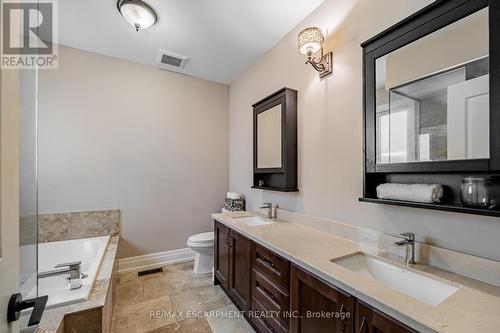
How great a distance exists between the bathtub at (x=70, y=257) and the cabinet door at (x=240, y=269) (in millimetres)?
1118

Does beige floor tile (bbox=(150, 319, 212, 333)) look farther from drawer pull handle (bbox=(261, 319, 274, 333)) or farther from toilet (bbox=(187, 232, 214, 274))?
toilet (bbox=(187, 232, 214, 274))

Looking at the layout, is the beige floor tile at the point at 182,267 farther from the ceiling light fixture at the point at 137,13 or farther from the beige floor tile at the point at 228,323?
the ceiling light fixture at the point at 137,13

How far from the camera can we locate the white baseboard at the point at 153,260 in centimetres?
282

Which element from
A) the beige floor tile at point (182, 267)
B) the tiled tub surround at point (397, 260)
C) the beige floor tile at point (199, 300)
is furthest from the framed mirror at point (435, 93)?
the beige floor tile at point (182, 267)

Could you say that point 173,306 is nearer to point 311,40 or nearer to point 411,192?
point 411,192

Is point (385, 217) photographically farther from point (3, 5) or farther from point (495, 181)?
point (3, 5)

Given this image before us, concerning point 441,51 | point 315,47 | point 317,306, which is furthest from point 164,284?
point 441,51

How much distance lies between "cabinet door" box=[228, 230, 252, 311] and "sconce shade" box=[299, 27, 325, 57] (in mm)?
1653

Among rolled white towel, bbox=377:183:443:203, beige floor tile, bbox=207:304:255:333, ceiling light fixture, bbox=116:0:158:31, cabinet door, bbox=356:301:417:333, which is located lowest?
beige floor tile, bbox=207:304:255:333

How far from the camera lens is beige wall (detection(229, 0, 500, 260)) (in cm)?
Result: 116

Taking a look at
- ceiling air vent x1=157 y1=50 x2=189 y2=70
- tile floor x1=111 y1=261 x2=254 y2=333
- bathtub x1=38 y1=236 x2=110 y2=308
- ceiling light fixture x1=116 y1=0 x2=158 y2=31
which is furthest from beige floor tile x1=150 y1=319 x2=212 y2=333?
ceiling air vent x1=157 y1=50 x2=189 y2=70

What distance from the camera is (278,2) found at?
190 cm

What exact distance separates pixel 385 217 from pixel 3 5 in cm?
191

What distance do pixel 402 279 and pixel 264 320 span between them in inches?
39.5
